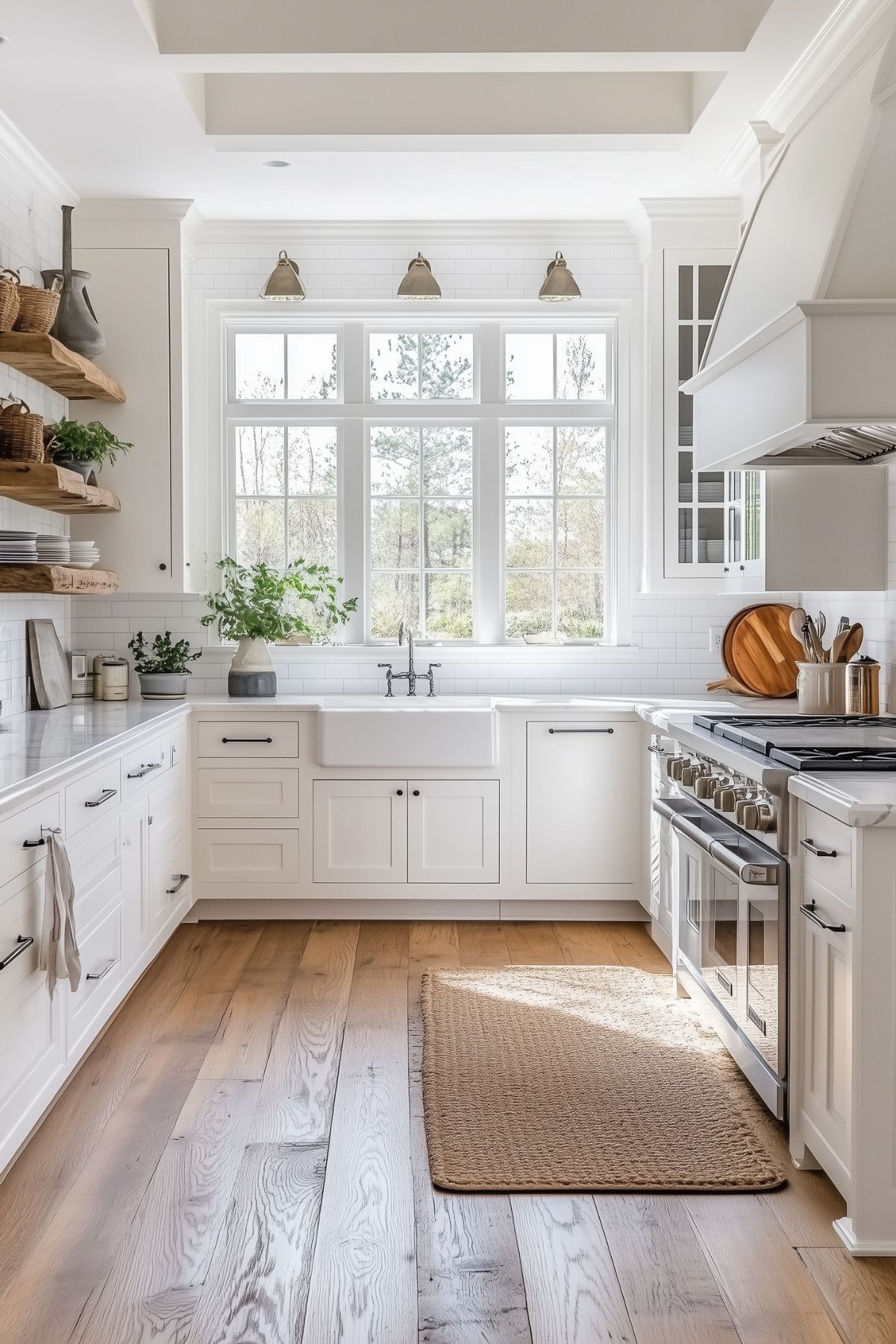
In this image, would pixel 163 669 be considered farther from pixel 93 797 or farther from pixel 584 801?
pixel 584 801

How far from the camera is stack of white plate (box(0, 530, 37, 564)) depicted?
11.9 feet

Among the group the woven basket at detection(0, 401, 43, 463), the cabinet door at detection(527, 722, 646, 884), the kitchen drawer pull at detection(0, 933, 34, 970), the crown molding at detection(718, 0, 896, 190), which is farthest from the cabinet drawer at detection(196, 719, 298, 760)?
the crown molding at detection(718, 0, 896, 190)

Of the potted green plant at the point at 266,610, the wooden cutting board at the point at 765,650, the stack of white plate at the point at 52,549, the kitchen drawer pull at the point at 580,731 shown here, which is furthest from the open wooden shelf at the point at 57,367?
the wooden cutting board at the point at 765,650

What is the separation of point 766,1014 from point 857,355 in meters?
1.59

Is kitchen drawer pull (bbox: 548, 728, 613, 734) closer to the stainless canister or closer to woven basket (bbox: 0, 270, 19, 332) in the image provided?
the stainless canister

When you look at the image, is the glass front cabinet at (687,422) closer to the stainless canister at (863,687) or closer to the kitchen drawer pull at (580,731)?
the kitchen drawer pull at (580,731)

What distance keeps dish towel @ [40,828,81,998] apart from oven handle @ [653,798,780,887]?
1617 millimetres

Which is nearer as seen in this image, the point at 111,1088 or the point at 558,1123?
the point at 558,1123

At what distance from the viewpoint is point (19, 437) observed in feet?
12.1

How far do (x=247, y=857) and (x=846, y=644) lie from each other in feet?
8.09

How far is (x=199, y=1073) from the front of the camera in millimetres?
3021

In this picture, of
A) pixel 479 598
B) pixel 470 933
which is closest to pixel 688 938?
pixel 470 933

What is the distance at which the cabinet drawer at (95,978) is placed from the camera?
2898mm

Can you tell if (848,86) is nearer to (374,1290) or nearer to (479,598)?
(479,598)
